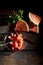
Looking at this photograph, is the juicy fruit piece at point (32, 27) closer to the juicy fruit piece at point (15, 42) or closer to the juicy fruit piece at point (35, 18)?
the juicy fruit piece at point (35, 18)

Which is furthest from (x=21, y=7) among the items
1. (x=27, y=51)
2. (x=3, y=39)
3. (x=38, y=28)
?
(x=27, y=51)

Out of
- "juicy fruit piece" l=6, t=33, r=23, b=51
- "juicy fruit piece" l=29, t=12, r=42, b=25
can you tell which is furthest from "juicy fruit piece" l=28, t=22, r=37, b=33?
"juicy fruit piece" l=6, t=33, r=23, b=51

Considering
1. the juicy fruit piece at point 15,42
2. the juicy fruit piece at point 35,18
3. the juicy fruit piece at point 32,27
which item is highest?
the juicy fruit piece at point 35,18

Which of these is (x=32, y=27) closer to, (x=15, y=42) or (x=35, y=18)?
(x=35, y=18)

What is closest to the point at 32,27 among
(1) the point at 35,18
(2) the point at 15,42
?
(1) the point at 35,18

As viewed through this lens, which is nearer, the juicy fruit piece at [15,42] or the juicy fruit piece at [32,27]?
the juicy fruit piece at [15,42]

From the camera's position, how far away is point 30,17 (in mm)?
1766

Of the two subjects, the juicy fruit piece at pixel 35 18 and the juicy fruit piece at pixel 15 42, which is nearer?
the juicy fruit piece at pixel 15 42

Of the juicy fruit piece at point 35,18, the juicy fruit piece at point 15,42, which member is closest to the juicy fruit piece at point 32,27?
the juicy fruit piece at point 35,18

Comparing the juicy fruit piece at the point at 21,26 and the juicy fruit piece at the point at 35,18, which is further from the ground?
the juicy fruit piece at the point at 35,18

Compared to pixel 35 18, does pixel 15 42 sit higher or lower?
lower

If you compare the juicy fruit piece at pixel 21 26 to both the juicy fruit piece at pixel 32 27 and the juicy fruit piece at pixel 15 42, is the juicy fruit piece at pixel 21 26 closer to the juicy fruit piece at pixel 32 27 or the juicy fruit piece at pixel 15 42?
the juicy fruit piece at pixel 32 27

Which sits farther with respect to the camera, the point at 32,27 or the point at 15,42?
the point at 32,27

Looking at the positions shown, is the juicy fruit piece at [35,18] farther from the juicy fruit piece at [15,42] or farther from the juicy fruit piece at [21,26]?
the juicy fruit piece at [15,42]
